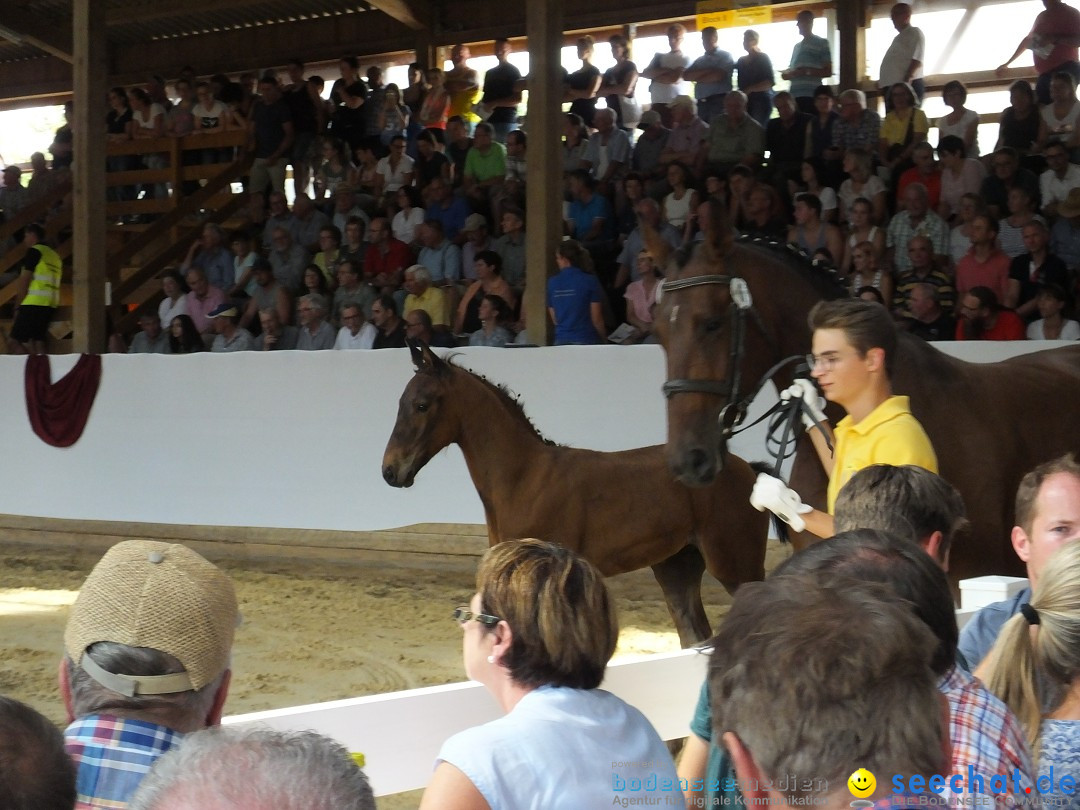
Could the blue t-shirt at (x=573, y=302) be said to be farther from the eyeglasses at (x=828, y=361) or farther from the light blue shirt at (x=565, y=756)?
the light blue shirt at (x=565, y=756)

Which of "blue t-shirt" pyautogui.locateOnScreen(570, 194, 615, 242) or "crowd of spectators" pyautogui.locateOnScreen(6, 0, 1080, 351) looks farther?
"blue t-shirt" pyautogui.locateOnScreen(570, 194, 615, 242)

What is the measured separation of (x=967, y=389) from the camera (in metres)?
4.21

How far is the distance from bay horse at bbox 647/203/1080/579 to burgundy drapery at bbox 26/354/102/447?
7301 millimetres

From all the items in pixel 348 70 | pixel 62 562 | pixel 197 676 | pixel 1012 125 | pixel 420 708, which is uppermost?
pixel 348 70

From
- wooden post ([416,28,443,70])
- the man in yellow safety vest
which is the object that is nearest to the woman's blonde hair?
the man in yellow safety vest

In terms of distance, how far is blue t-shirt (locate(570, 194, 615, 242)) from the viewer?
35.2ft

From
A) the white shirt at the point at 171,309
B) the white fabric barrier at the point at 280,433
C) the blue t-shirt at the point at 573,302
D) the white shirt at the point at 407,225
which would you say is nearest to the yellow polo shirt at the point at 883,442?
the white fabric barrier at the point at 280,433

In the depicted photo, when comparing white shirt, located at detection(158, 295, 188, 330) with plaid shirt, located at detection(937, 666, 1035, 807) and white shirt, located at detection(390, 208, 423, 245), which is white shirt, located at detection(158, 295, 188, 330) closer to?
white shirt, located at detection(390, 208, 423, 245)

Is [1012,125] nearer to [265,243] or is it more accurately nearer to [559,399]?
[559,399]

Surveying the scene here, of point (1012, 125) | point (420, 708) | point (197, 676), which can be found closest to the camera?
point (197, 676)

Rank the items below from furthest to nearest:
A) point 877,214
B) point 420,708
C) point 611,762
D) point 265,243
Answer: point 265,243
point 877,214
point 420,708
point 611,762

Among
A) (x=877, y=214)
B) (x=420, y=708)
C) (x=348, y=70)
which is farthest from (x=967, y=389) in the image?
(x=348, y=70)

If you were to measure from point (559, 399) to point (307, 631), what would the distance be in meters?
2.40

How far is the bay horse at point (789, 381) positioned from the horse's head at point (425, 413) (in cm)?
198
